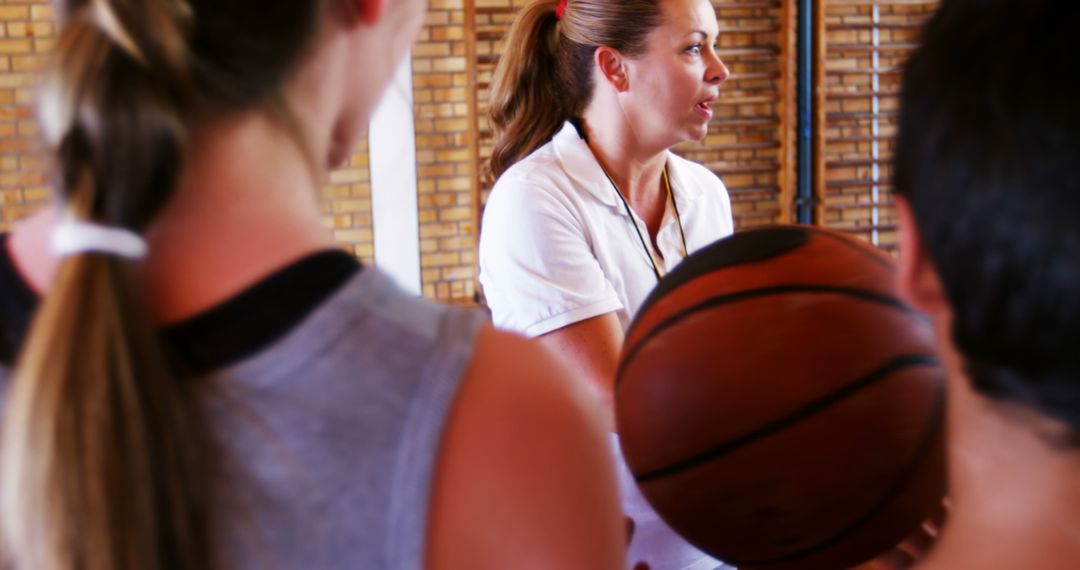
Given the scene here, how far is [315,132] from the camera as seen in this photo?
0.65 meters

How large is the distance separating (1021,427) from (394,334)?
0.44 m

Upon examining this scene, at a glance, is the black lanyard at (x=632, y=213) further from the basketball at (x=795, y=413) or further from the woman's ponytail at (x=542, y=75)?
the basketball at (x=795, y=413)

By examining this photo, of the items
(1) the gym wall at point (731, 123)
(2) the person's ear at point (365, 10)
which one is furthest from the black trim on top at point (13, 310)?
(1) the gym wall at point (731, 123)

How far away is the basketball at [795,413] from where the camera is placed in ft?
3.36

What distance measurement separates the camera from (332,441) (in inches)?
22.9

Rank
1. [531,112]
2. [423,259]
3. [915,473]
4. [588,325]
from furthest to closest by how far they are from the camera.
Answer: [423,259] → [531,112] → [588,325] → [915,473]

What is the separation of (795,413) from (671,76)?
1.15m

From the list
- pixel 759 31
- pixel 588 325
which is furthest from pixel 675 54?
pixel 759 31

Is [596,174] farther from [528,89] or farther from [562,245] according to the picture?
[528,89]

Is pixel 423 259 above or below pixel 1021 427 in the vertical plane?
below

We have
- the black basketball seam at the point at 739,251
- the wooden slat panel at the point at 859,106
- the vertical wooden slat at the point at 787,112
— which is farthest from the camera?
the wooden slat panel at the point at 859,106

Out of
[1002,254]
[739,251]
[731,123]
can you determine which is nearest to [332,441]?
[1002,254]

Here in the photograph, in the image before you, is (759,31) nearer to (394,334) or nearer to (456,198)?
(456,198)

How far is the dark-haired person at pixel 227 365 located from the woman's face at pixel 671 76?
4.63ft
